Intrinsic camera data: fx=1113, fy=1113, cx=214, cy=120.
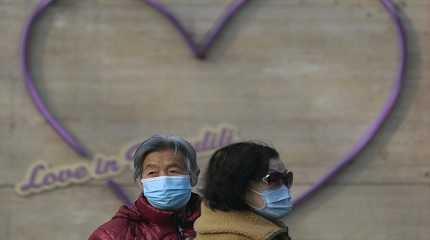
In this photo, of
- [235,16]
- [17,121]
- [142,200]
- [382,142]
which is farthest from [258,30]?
[142,200]

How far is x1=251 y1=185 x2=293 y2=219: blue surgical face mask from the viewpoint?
2814 mm

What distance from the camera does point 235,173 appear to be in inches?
111

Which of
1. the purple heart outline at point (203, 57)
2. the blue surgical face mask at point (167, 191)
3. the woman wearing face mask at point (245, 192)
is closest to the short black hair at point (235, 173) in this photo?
the woman wearing face mask at point (245, 192)

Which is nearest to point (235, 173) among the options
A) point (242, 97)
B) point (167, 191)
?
point (167, 191)

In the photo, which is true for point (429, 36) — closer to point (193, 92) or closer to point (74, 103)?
point (193, 92)

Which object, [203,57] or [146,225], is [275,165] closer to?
[146,225]

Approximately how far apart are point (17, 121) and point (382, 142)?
2.36 metres

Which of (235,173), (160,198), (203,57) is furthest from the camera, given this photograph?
(203,57)

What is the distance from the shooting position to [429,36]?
7246mm

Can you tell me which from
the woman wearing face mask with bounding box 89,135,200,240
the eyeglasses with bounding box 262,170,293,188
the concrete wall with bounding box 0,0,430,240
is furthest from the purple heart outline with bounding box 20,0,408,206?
the eyeglasses with bounding box 262,170,293,188

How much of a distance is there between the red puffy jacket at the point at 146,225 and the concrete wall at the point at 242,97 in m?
3.84

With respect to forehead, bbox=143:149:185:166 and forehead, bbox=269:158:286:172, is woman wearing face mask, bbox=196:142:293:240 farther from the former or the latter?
forehead, bbox=143:149:185:166

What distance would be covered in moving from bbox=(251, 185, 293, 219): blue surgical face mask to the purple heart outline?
428 centimetres

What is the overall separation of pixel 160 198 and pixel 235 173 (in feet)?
1.54
